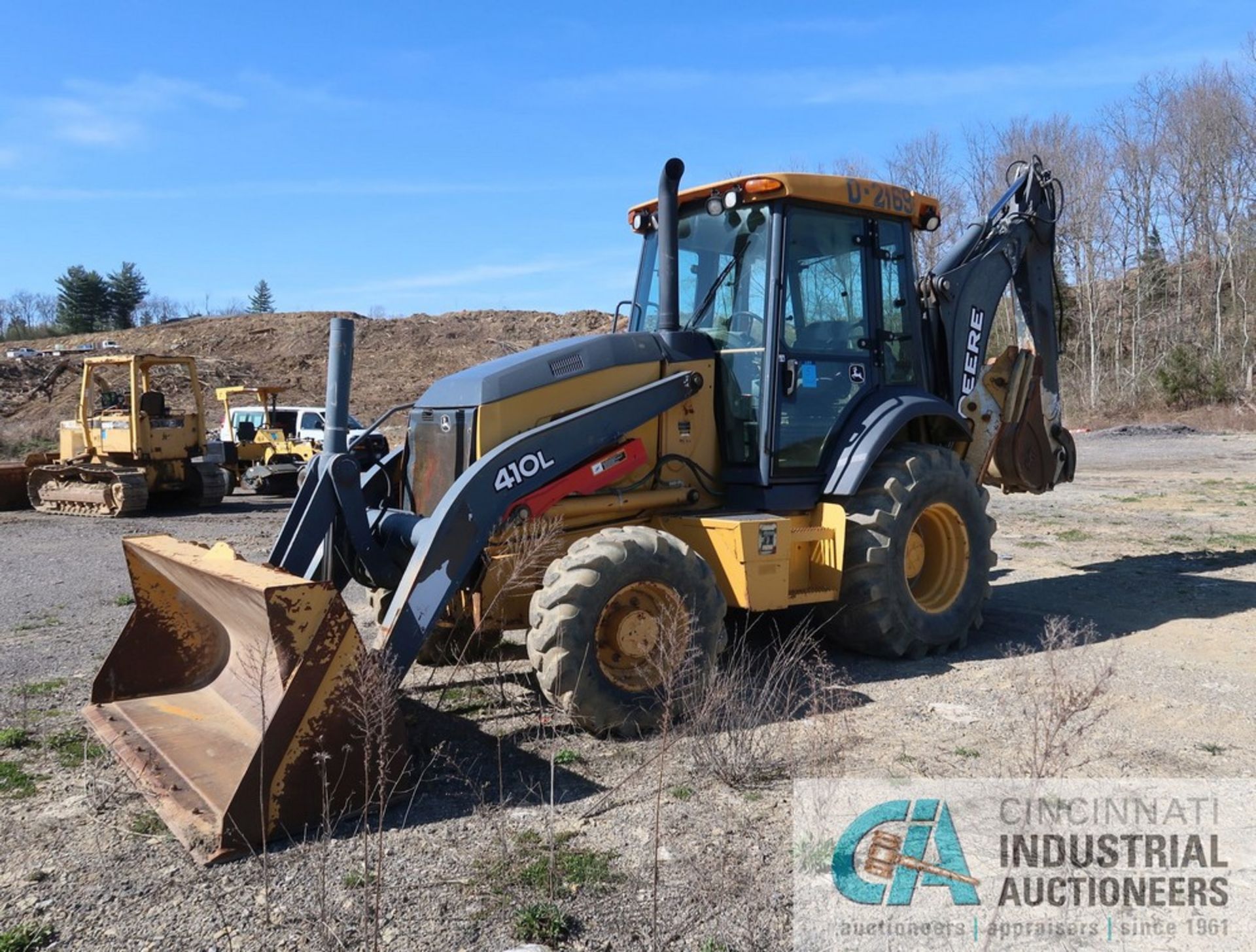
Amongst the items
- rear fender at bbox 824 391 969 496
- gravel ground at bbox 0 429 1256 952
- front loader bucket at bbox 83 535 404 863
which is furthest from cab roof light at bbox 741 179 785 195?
front loader bucket at bbox 83 535 404 863

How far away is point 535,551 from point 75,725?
2.65m

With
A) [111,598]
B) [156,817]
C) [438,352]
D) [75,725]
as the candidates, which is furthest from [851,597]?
[438,352]

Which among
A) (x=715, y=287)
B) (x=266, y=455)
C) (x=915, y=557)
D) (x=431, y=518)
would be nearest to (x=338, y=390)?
(x=431, y=518)

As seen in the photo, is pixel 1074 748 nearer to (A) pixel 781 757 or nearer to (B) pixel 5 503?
(A) pixel 781 757

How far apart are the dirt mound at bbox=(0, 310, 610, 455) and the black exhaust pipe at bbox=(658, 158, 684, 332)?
28.3 m

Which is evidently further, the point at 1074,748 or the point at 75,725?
the point at 75,725

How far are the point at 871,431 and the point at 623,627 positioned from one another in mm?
2225

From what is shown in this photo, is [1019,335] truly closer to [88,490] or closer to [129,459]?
[129,459]

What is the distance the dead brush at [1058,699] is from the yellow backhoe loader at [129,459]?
1439cm

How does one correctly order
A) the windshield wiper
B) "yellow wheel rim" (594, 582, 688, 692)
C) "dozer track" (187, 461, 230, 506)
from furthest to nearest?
"dozer track" (187, 461, 230, 506), the windshield wiper, "yellow wheel rim" (594, 582, 688, 692)

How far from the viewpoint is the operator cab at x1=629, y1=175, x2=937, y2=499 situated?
6.28 metres

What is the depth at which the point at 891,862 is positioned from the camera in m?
3.72

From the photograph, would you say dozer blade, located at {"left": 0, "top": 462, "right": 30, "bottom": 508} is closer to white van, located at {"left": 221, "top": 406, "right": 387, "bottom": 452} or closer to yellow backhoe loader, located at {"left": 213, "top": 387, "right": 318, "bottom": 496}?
yellow backhoe loader, located at {"left": 213, "top": 387, "right": 318, "bottom": 496}

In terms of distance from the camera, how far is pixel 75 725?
217 inches
